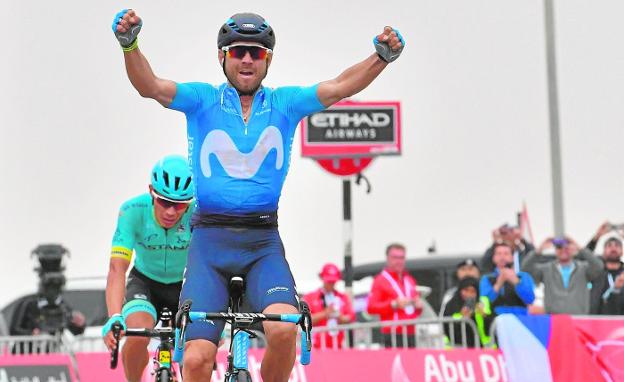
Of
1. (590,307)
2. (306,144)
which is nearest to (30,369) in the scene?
(306,144)

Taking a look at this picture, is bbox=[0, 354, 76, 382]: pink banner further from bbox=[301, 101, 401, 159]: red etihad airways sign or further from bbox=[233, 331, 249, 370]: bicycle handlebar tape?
bbox=[233, 331, 249, 370]: bicycle handlebar tape

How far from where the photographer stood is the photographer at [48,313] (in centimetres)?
1583

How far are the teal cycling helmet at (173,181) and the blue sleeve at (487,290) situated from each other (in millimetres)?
6065

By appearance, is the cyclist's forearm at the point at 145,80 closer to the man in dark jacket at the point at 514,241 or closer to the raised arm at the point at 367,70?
the raised arm at the point at 367,70

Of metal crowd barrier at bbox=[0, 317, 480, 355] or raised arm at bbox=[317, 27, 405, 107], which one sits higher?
raised arm at bbox=[317, 27, 405, 107]

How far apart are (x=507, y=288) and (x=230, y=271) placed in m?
7.09

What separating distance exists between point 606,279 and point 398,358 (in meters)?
2.78

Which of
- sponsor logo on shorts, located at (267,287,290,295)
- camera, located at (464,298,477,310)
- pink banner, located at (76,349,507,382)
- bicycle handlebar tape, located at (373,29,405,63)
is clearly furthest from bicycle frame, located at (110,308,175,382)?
camera, located at (464,298,477,310)

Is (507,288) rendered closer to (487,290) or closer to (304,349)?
(487,290)

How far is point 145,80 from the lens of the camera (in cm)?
868

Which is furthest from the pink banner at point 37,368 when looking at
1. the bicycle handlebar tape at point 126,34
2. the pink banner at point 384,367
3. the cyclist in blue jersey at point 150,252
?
the bicycle handlebar tape at point 126,34

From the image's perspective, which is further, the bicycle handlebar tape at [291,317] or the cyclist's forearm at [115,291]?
the cyclist's forearm at [115,291]

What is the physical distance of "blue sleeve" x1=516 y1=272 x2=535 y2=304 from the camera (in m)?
15.3

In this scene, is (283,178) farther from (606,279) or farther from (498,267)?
(606,279)
